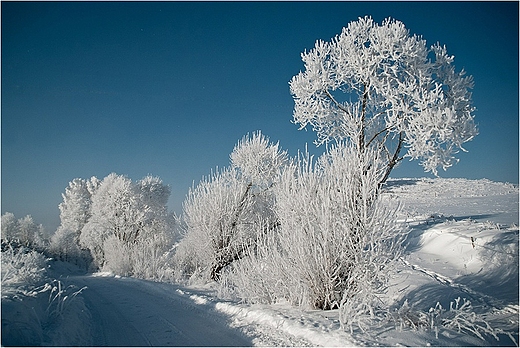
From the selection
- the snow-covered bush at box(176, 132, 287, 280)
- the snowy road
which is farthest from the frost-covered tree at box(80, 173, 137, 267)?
the snowy road

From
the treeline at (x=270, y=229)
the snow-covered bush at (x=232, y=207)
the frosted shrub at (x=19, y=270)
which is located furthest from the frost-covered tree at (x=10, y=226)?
the frosted shrub at (x=19, y=270)

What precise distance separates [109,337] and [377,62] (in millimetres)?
8194

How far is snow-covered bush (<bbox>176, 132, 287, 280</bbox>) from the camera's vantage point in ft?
47.0

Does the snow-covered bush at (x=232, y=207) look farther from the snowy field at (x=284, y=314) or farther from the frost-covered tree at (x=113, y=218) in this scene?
the frost-covered tree at (x=113, y=218)

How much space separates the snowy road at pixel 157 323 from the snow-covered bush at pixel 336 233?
1.76m

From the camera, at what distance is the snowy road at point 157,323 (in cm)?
564

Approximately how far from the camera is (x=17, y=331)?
15.2ft

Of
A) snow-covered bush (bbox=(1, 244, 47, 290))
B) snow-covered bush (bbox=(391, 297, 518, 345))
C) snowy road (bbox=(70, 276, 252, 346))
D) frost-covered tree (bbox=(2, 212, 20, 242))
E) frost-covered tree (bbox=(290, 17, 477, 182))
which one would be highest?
frost-covered tree (bbox=(290, 17, 477, 182))

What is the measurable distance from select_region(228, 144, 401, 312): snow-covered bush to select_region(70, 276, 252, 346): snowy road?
176cm

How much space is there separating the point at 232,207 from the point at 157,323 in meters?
7.86

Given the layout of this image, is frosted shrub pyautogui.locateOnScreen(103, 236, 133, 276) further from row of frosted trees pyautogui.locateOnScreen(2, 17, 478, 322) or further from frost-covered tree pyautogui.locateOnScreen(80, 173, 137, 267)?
row of frosted trees pyautogui.locateOnScreen(2, 17, 478, 322)

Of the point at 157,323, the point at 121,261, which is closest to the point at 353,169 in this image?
the point at 157,323

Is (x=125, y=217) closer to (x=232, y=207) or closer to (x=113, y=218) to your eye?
(x=113, y=218)

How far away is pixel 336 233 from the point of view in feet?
21.6
